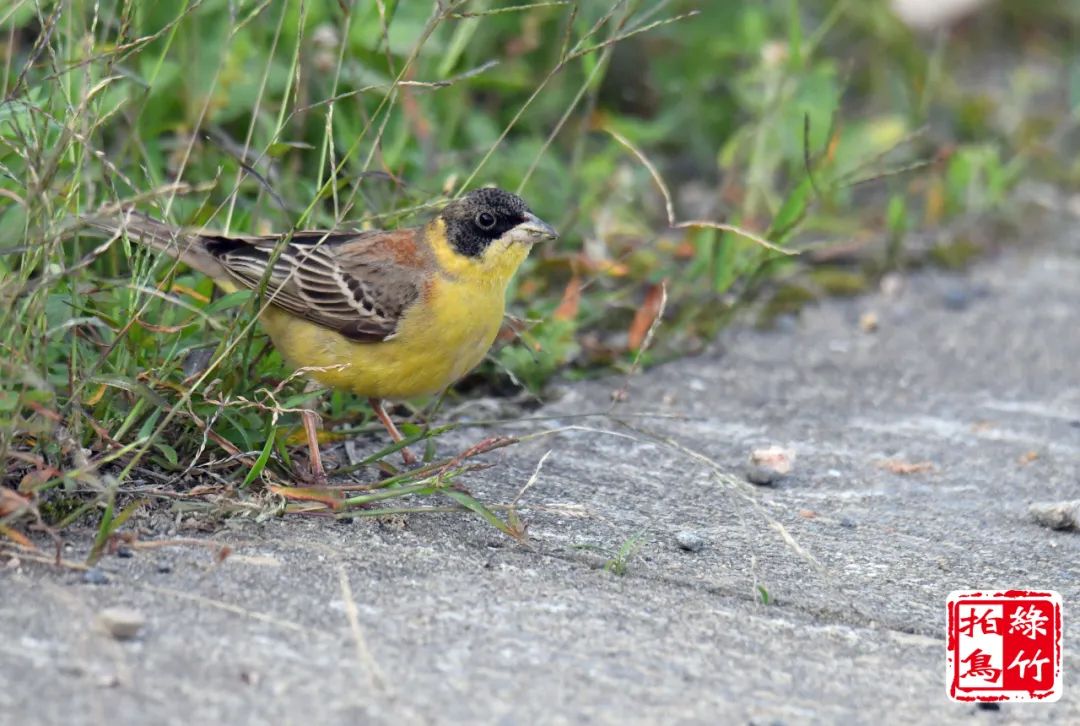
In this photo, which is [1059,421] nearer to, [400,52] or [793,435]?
[793,435]

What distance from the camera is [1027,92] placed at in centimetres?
852

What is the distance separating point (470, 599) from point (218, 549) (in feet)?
1.93

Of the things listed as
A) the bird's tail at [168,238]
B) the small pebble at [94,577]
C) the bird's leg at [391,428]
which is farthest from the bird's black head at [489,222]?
the small pebble at [94,577]

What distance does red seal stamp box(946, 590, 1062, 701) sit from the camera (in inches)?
123

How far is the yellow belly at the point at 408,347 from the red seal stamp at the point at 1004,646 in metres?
1.53

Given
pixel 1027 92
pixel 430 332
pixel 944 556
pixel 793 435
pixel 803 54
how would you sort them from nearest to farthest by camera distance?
1. pixel 944 556
2. pixel 430 332
3. pixel 793 435
4. pixel 803 54
5. pixel 1027 92

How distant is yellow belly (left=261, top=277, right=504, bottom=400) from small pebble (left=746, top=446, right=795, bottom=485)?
0.93 meters

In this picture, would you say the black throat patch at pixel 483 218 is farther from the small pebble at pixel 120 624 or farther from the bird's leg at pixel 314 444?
the small pebble at pixel 120 624

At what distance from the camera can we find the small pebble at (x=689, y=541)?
383cm

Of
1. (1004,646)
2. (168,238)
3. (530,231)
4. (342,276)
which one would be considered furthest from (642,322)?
(1004,646)

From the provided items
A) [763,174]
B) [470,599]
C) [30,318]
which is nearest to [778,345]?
[763,174]

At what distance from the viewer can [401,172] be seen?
16.7 ft

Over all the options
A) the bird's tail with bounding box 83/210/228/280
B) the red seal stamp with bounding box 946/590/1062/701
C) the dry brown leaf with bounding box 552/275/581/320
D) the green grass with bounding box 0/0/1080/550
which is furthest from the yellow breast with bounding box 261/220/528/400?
the red seal stamp with bounding box 946/590/1062/701

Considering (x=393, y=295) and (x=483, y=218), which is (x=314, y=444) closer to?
(x=393, y=295)
